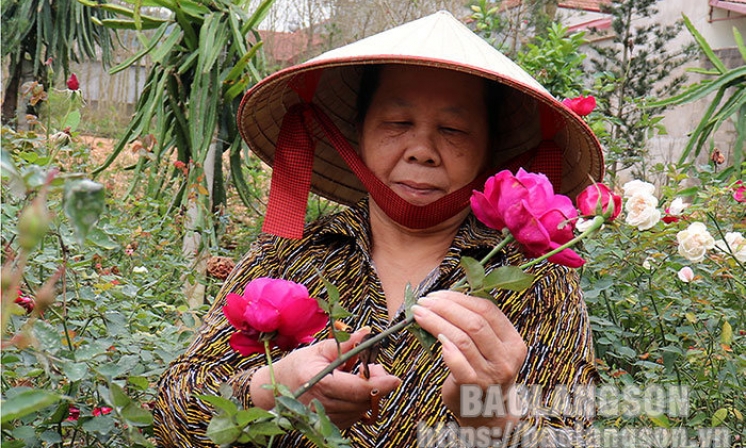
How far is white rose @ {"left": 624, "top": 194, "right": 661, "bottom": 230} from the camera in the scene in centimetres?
193

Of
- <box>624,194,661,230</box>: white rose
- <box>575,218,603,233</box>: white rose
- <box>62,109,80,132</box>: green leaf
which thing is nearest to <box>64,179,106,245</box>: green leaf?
<box>575,218,603,233</box>: white rose

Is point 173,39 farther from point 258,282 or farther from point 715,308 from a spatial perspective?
point 258,282

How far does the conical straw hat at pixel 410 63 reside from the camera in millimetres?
1424

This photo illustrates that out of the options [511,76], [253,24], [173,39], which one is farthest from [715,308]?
[173,39]

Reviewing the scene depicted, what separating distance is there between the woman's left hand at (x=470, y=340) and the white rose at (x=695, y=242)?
3.04 feet

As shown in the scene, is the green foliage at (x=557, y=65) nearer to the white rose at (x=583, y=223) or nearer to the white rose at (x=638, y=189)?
the white rose at (x=638, y=189)

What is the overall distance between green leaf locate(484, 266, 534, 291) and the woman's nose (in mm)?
678

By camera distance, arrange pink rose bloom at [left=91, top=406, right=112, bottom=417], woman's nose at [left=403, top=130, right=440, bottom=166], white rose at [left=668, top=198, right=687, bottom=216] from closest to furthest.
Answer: pink rose bloom at [left=91, top=406, right=112, bottom=417] → woman's nose at [left=403, top=130, right=440, bottom=166] → white rose at [left=668, top=198, right=687, bottom=216]

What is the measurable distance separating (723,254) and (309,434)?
148 centimetres

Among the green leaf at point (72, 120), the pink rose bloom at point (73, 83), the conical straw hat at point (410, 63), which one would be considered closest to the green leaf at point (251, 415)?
the conical straw hat at point (410, 63)

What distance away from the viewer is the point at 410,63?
1373mm

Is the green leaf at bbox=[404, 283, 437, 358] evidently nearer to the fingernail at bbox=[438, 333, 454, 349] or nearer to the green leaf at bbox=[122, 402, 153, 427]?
the fingernail at bbox=[438, 333, 454, 349]

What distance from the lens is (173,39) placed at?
312 cm

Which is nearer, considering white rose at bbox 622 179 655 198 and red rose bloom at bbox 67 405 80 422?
red rose bloom at bbox 67 405 80 422
